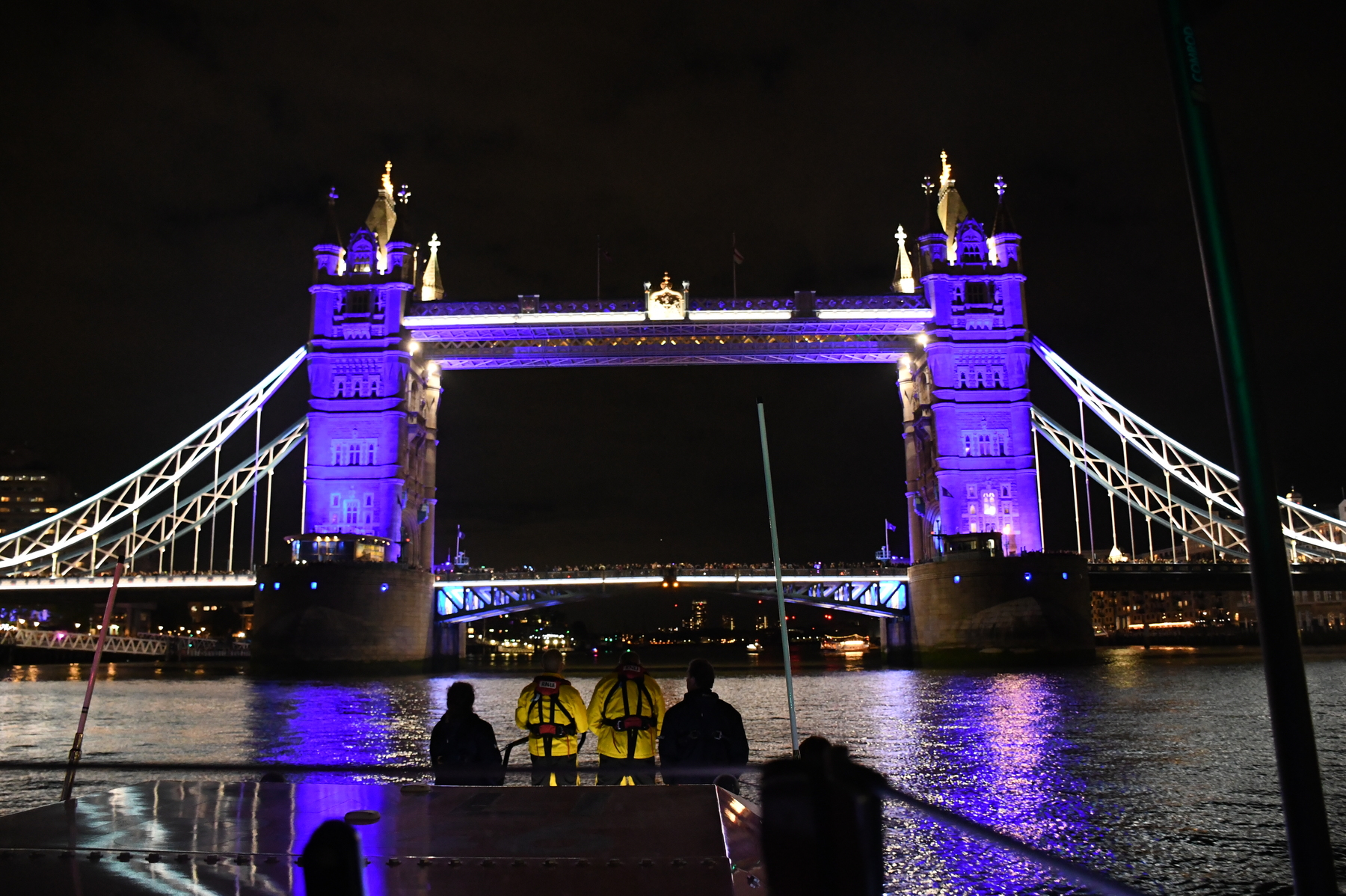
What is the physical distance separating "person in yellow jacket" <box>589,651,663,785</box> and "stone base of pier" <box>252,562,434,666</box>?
41.7m

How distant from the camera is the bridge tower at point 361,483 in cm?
4700

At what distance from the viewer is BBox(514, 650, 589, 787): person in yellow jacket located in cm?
771

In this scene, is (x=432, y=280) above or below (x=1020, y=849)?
above

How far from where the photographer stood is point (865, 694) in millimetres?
30859

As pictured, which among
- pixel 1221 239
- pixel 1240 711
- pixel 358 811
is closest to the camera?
pixel 1221 239

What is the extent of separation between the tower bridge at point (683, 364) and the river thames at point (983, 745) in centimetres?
947

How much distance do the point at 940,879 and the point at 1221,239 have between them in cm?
564

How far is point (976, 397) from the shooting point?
52.5 meters

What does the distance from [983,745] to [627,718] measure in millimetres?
10805

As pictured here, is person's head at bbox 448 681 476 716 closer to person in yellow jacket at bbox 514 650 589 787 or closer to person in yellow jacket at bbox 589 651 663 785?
person in yellow jacket at bbox 514 650 589 787

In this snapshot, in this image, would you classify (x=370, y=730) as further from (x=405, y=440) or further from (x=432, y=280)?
(x=432, y=280)

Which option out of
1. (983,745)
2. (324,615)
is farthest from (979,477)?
(983,745)

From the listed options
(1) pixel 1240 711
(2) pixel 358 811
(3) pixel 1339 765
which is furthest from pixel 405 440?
(2) pixel 358 811

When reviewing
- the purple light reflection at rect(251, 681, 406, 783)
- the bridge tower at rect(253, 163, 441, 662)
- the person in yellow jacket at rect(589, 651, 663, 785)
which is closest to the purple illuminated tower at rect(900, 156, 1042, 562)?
the bridge tower at rect(253, 163, 441, 662)
